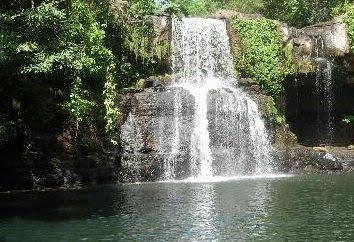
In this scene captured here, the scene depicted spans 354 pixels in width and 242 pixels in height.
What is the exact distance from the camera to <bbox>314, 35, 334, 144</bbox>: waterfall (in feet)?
105

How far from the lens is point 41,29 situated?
19.7m

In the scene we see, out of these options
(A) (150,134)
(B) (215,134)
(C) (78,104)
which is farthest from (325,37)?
(C) (78,104)

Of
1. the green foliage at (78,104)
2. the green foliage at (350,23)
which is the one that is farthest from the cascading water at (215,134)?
the green foliage at (350,23)

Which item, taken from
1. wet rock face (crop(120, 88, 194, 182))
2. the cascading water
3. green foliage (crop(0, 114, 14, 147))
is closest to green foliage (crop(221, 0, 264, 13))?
the cascading water

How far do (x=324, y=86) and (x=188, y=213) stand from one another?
2088cm

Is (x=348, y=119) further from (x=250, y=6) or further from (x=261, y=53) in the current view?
(x=250, y=6)

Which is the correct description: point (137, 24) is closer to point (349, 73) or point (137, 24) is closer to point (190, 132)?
point (190, 132)

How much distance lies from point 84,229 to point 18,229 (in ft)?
5.44

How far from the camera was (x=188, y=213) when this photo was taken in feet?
47.3

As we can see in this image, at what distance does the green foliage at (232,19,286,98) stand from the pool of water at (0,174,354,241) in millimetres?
11236

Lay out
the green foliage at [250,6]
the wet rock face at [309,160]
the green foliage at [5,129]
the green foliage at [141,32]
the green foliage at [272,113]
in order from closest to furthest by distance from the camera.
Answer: the green foliage at [5,129]
the wet rock face at [309,160]
the green foliage at [272,113]
the green foliage at [141,32]
the green foliage at [250,6]

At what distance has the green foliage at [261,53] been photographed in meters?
31.3

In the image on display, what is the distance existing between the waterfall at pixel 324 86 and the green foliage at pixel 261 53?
2316 millimetres

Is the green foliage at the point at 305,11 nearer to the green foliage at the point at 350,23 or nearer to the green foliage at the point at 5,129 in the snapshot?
the green foliage at the point at 350,23
